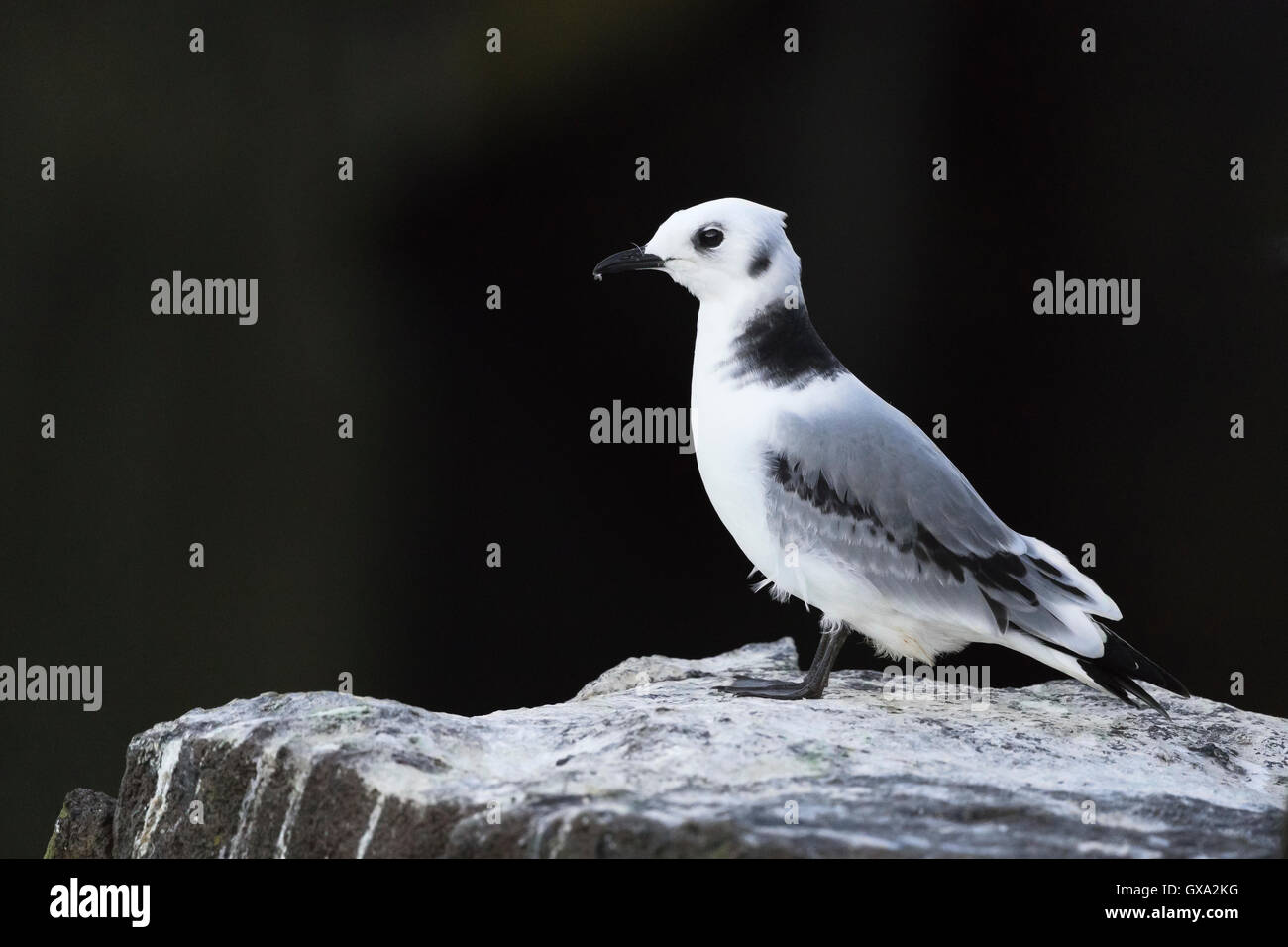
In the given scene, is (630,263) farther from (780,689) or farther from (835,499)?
(780,689)

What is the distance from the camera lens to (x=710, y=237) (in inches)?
150

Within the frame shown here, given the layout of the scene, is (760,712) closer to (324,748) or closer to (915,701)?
(915,701)

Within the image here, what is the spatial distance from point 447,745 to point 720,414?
4.11ft

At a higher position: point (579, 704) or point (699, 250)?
point (699, 250)

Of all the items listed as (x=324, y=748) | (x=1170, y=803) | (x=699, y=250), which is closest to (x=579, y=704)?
(x=324, y=748)

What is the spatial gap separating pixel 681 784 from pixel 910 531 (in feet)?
3.65

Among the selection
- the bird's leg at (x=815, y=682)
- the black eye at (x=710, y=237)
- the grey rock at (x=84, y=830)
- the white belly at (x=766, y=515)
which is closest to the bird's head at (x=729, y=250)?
the black eye at (x=710, y=237)

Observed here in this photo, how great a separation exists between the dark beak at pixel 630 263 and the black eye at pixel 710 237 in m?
0.15

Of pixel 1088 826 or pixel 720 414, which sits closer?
pixel 1088 826

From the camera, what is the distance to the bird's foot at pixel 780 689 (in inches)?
153

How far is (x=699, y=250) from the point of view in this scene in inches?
151

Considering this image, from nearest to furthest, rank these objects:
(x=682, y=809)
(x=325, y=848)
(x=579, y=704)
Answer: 1. (x=682, y=809)
2. (x=325, y=848)
3. (x=579, y=704)

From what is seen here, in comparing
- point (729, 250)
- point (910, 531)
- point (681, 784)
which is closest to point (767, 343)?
point (729, 250)

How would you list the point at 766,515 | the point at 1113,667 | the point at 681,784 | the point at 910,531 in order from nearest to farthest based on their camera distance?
the point at 681,784
the point at 1113,667
the point at 910,531
the point at 766,515
